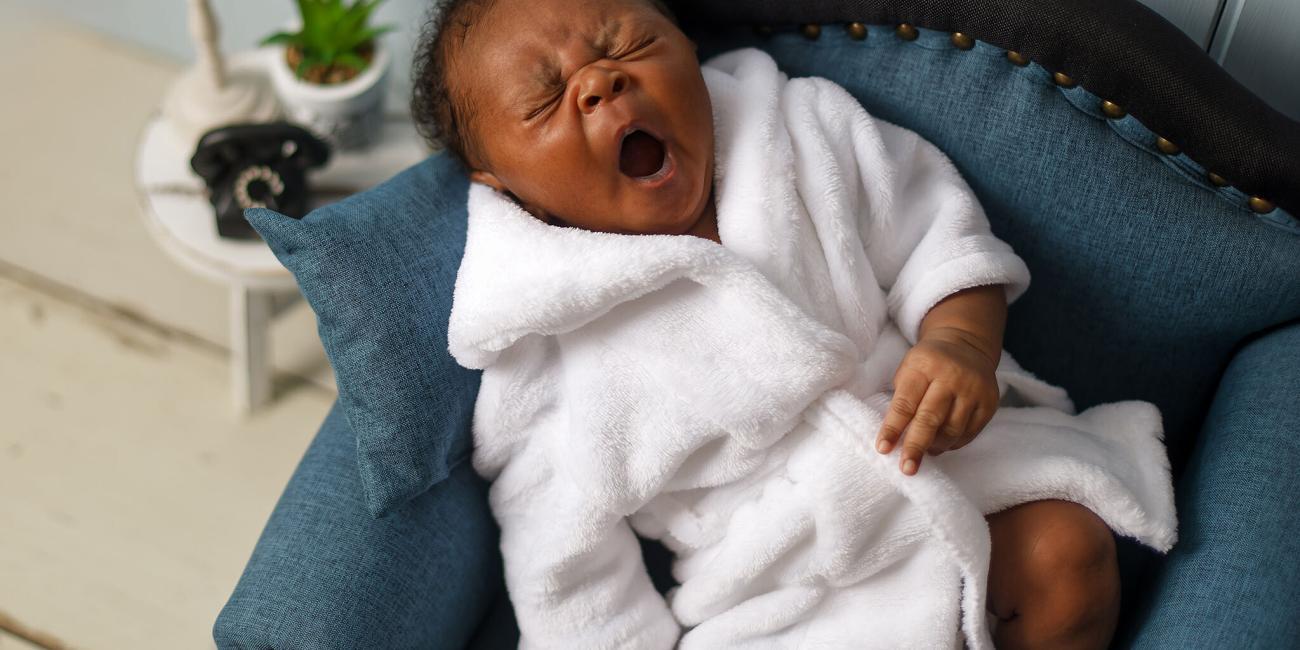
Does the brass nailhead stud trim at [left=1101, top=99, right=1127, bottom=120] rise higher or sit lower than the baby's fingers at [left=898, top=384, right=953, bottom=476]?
higher

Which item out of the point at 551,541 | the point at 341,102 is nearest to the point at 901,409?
the point at 551,541

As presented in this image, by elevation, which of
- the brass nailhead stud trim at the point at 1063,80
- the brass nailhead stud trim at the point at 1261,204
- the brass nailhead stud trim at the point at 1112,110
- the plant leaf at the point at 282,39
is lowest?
the plant leaf at the point at 282,39

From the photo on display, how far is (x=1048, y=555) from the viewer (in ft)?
3.63

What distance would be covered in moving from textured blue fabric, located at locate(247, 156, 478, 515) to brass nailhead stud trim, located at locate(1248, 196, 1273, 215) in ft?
2.75

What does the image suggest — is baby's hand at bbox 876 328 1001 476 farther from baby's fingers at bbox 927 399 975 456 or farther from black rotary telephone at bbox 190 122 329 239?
black rotary telephone at bbox 190 122 329 239

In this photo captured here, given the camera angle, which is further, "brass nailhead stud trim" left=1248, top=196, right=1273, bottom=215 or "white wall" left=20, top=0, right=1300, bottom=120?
"white wall" left=20, top=0, right=1300, bottom=120

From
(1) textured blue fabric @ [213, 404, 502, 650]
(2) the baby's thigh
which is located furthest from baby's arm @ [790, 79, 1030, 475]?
(1) textured blue fabric @ [213, 404, 502, 650]

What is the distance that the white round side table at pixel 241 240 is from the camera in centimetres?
160

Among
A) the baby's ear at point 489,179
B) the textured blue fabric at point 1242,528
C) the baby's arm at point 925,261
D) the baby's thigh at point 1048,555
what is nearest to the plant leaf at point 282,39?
the baby's ear at point 489,179

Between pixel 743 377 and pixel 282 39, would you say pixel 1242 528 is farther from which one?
pixel 282 39

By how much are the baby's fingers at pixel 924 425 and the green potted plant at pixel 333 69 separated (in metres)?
0.99

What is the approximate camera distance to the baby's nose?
3.65 feet

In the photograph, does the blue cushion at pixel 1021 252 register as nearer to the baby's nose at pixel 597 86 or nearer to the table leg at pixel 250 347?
the baby's nose at pixel 597 86

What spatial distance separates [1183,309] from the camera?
124 cm
